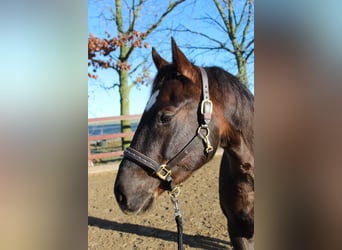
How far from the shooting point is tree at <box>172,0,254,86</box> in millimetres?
1055

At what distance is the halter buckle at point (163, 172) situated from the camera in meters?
0.91

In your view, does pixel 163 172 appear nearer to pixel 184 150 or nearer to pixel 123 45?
pixel 184 150

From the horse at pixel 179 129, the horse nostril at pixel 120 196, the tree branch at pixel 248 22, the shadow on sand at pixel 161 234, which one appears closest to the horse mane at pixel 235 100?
the horse at pixel 179 129

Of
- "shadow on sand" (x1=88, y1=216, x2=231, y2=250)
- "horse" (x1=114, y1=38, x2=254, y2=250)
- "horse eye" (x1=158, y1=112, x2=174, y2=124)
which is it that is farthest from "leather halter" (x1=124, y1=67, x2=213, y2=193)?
"shadow on sand" (x1=88, y1=216, x2=231, y2=250)

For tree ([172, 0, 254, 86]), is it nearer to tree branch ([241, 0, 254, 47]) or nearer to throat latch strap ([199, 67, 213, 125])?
tree branch ([241, 0, 254, 47])

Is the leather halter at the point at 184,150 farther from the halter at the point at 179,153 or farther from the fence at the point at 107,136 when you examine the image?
the fence at the point at 107,136

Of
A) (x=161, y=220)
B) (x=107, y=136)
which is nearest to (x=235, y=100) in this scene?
(x=107, y=136)

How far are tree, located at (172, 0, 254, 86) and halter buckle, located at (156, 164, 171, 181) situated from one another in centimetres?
47
